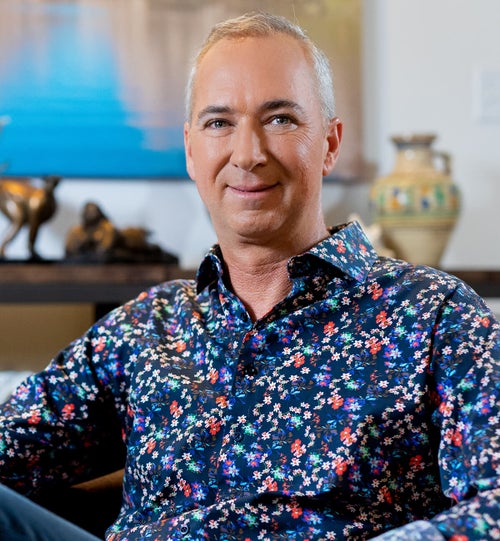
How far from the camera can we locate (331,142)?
168cm

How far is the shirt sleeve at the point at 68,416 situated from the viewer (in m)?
1.61

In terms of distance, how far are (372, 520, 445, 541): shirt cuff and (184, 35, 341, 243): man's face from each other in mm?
552

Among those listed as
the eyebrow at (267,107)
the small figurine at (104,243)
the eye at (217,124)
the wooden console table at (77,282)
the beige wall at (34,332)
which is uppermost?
the eyebrow at (267,107)

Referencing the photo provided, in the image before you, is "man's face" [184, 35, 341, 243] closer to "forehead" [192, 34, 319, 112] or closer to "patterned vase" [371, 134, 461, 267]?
"forehead" [192, 34, 319, 112]

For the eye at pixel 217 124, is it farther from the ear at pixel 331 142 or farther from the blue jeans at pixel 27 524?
the blue jeans at pixel 27 524

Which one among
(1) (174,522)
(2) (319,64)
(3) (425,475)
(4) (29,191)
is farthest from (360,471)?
(4) (29,191)

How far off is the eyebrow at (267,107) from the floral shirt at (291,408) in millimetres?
211

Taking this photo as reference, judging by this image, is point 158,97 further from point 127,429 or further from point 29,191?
point 127,429

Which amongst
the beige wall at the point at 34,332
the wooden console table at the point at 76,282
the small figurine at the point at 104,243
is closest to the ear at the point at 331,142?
the wooden console table at the point at 76,282

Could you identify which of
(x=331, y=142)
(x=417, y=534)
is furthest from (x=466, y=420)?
(x=331, y=142)

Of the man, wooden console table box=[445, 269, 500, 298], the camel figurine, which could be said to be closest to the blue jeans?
the man

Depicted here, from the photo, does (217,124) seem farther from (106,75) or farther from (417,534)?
(106,75)

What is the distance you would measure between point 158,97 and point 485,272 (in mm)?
1146

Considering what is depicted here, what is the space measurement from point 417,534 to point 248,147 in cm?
65
